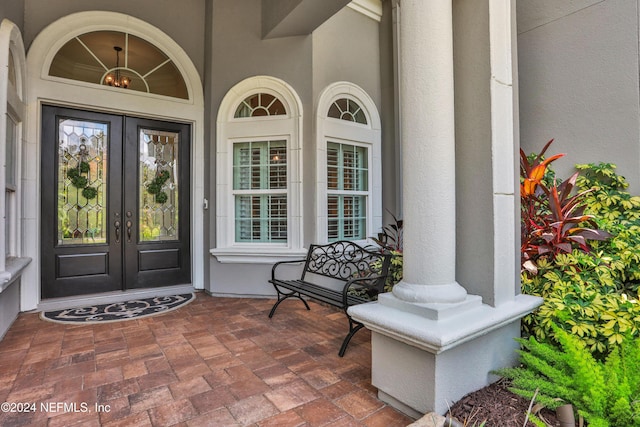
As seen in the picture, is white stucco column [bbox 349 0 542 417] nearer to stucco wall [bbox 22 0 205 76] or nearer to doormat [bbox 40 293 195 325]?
doormat [bbox 40 293 195 325]

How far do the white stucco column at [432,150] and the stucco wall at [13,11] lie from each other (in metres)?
3.52

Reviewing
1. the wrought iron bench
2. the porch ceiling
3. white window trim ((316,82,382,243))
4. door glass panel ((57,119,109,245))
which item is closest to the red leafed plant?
the wrought iron bench

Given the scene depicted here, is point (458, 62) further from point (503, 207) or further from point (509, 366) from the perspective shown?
point (509, 366)

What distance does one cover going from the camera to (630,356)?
148 cm

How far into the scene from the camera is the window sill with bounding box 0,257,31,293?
2504mm

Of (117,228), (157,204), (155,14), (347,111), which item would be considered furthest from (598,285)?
(155,14)

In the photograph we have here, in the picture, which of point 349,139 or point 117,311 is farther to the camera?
point 349,139

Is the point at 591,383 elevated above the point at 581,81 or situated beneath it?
situated beneath

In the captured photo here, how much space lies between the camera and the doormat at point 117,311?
3283 millimetres

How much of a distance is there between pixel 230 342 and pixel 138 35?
368 centimetres

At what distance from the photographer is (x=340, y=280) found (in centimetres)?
353

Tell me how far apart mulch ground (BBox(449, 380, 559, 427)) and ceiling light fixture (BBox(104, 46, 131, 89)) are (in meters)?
4.50

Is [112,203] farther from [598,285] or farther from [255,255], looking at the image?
→ [598,285]

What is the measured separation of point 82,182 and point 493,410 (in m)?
4.31
